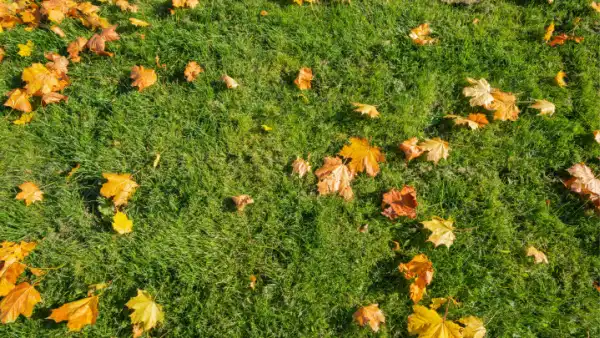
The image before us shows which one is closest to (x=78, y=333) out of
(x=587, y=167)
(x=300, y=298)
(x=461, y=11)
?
(x=300, y=298)

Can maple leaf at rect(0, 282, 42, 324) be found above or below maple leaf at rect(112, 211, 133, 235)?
below

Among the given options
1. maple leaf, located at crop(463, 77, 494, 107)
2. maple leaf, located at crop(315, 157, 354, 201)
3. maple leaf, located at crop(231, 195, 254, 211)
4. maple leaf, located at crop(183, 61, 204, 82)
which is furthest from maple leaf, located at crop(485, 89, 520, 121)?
maple leaf, located at crop(183, 61, 204, 82)

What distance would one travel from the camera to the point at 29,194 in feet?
9.11

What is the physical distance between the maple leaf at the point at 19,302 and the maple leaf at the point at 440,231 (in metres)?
2.39

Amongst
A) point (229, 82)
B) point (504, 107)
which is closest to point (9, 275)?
point (229, 82)

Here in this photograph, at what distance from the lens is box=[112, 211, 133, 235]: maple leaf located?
2.62 m

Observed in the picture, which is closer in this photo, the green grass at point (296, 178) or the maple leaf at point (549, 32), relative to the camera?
the green grass at point (296, 178)

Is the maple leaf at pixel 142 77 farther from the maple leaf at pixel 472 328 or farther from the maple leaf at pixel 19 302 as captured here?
the maple leaf at pixel 472 328

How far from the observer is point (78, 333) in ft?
7.63

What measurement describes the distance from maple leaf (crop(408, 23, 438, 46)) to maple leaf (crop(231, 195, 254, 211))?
2078mm

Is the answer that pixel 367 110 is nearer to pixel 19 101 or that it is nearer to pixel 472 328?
pixel 472 328

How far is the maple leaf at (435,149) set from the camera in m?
2.94

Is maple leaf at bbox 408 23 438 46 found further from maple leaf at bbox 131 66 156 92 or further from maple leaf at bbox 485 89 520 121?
maple leaf at bbox 131 66 156 92

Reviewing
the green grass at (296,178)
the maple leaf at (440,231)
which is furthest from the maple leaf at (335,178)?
the maple leaf at (440,231)
